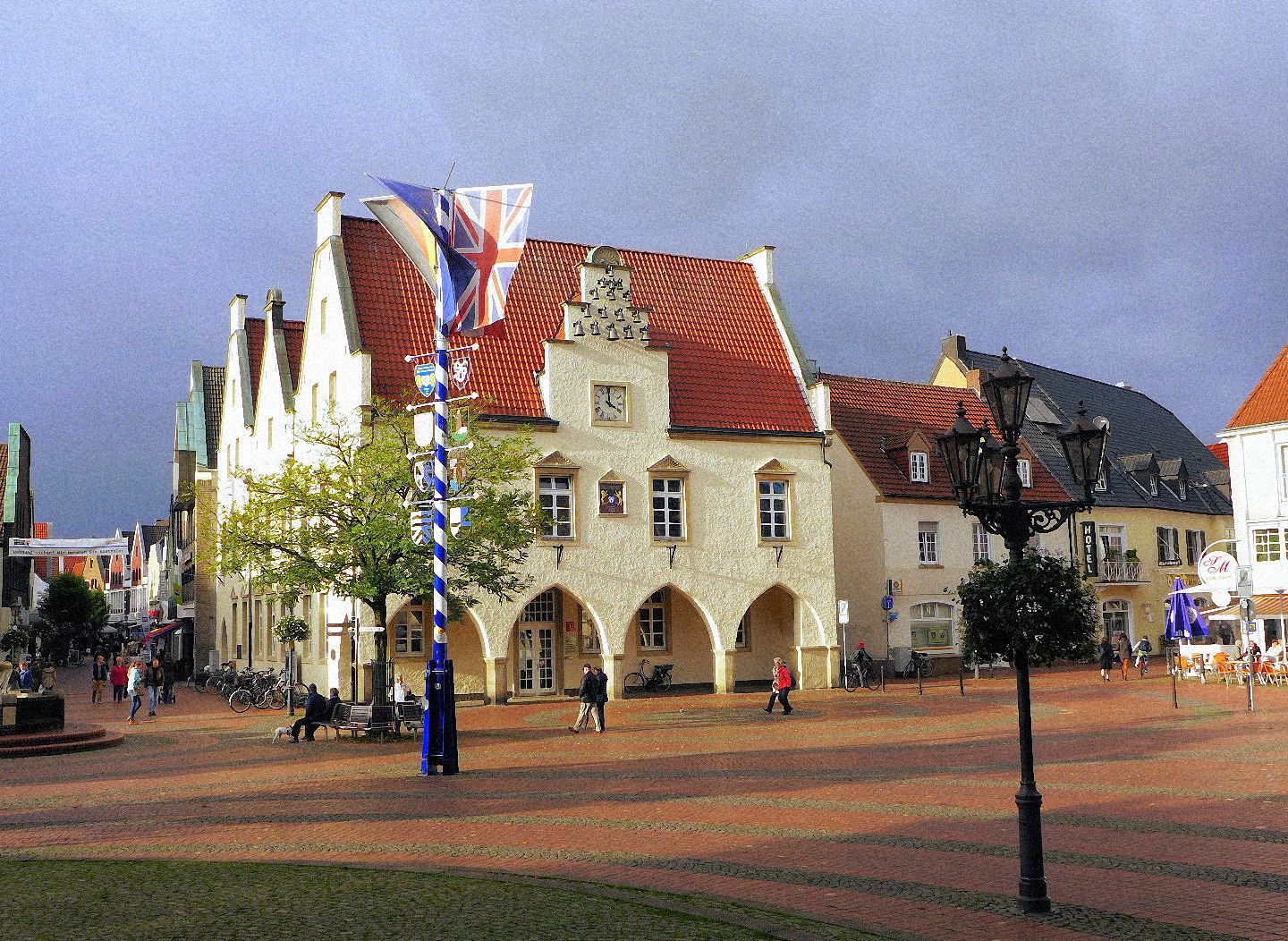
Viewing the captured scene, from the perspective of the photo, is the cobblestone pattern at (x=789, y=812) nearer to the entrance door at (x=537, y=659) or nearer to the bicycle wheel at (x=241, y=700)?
the bicycle wheel at (x=241, y=700)

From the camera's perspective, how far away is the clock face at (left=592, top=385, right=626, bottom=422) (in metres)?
35.4

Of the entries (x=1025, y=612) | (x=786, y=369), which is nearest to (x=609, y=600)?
(x=786, y=369)

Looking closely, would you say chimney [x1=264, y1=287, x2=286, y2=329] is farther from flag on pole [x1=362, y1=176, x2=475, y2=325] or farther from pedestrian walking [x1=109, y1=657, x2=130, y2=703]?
flag on pole [x1=362, y1=176, x2=475, y2=325]

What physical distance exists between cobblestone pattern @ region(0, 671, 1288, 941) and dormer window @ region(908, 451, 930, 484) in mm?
19124

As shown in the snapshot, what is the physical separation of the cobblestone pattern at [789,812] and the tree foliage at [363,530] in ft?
10.3

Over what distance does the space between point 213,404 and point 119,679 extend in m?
24.9

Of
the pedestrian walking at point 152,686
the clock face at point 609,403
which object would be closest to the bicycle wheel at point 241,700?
the pedestrian walking at point 152,686

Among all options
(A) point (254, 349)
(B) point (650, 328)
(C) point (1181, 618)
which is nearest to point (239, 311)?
(A) point (254, 349)

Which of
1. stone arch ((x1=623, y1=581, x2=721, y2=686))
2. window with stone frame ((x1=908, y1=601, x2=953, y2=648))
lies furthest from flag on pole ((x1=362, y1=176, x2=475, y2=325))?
window with stone frame ((x1=908, y1=601, x2=953, y2=648))

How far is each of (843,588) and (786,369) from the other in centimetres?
843

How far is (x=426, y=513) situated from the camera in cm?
2045

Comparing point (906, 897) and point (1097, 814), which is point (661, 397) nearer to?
point (1097, 814)

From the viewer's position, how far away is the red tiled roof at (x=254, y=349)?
48375 millimetres

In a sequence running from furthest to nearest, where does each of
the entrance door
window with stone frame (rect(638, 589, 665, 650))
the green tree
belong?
the green tree → window with stone frame (rect(638, 589, 665, 650)) → the entrance door
